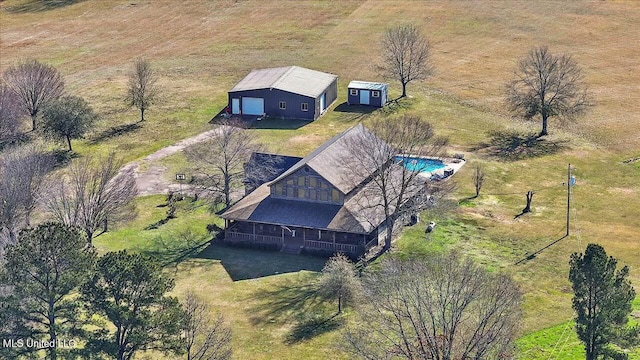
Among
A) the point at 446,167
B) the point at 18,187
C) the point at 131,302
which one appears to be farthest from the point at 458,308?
the point at 446,167

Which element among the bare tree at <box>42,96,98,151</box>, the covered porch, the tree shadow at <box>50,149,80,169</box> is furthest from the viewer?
the bare tree at <box>42,96,98,151</box>

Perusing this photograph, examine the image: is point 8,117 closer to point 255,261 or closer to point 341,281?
point 255,261

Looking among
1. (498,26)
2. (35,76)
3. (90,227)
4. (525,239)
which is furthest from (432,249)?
(498,26)

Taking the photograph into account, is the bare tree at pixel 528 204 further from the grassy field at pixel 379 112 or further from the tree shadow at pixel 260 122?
the tree shadow at pixel 260 122

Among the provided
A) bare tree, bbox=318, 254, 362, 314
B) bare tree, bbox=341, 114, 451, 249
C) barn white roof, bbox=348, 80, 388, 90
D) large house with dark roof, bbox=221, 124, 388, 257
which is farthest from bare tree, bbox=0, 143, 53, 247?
barn white roof, bbox=348, 80, 388, 90

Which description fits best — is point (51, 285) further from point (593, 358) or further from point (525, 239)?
point (525, 239)

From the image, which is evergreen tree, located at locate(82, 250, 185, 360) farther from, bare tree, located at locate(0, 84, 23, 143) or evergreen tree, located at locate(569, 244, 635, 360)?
bare tree, located at locate(0, 84, 23, 143)
